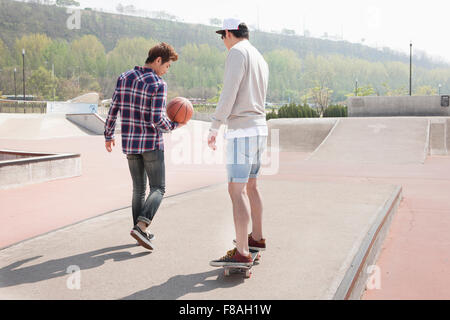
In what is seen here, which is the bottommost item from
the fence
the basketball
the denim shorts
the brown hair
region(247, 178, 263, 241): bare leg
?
region(247, 178, 263, 241): bare leg

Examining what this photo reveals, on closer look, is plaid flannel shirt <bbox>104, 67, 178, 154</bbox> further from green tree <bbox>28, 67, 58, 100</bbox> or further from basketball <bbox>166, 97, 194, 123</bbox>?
green tree <bbox>28, 67, 58, 100</bbox>

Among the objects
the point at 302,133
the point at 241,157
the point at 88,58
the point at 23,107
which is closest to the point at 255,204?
the point at 241,157

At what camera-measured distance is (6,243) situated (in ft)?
16.4

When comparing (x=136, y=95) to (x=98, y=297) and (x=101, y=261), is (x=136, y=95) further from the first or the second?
(x=98, y=297)

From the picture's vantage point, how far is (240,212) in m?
3.35

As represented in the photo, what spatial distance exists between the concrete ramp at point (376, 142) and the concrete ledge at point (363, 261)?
9.44m

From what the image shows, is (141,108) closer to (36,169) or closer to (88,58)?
(36,169)

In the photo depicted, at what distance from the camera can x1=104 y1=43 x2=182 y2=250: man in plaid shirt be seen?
13.1 feet

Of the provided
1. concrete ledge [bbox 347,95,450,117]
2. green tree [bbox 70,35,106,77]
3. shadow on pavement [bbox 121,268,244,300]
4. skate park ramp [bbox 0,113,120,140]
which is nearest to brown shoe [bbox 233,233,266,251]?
shadow on pavement [bbox 121,268,244,300]

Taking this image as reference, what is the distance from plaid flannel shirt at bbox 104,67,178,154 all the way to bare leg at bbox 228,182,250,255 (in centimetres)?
109

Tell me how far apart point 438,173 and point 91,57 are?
151m

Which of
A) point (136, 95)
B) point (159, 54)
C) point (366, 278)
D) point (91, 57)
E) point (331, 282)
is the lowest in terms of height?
point (366, 278)
